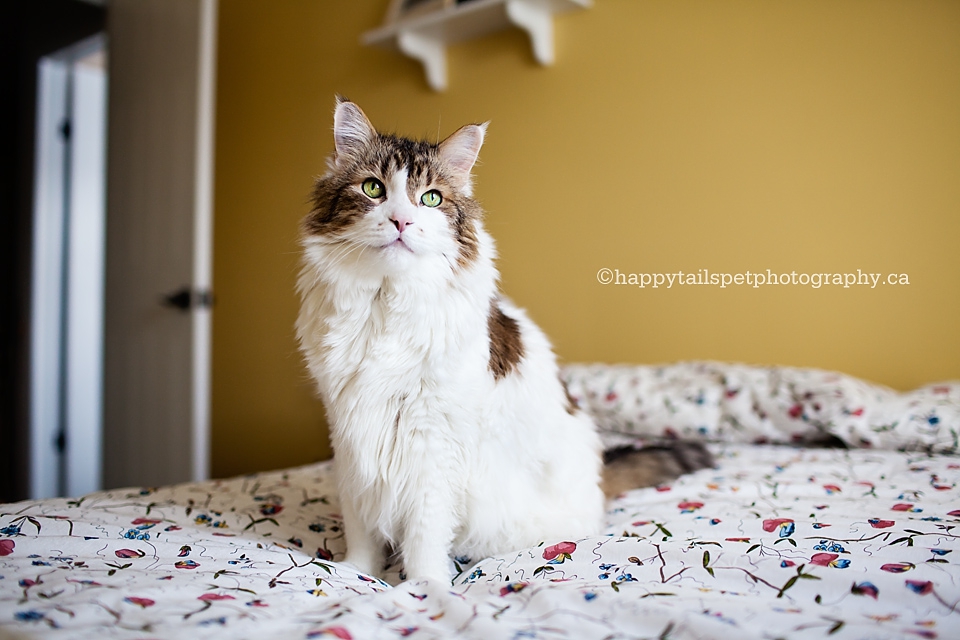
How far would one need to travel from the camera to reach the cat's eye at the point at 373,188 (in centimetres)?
117

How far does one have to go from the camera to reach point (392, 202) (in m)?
1.12

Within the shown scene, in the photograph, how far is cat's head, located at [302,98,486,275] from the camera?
111 centimetres

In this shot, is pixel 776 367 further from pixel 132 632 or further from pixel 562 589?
pixel 132 632

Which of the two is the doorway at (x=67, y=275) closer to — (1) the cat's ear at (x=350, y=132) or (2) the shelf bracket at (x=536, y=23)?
(2) the shelf bracket at (x=536, y=23)

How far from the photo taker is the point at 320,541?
1.32m

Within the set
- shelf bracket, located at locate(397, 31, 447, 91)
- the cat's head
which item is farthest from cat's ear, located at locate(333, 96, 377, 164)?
shelf bracket, located at locate(397, 31, 447, 91)

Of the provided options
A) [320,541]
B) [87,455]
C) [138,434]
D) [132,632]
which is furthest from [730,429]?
[87,455]

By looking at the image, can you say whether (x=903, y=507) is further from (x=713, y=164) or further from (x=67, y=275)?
(x=67, y=275)

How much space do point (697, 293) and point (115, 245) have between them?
110 inches

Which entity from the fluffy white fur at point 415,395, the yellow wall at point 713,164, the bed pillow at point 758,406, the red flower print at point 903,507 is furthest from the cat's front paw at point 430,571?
the bed pillow at point 758,406

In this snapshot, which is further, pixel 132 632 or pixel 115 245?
pixel 115 245

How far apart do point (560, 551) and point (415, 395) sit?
37cm

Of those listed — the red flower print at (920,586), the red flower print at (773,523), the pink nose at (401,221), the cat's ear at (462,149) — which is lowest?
the red flower print at (773,523)

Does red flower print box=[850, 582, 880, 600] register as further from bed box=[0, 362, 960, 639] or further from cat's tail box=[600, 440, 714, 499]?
cat's tail box=[600, 440, 714, 499]
